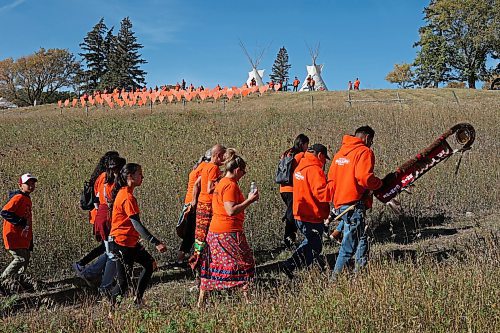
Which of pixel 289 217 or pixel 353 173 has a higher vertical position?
pixel 353 173

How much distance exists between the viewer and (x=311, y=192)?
20.2ft

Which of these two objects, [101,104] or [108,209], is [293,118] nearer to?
[108,209]

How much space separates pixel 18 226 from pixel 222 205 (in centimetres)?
296

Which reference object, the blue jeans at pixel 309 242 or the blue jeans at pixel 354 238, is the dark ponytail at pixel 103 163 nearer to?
the blue jeans at pixel 309 242

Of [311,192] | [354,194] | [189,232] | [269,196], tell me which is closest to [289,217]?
[311,192]

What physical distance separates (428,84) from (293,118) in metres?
42.9

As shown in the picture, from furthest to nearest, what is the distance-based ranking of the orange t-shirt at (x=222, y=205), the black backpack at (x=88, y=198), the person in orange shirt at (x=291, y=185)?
the person in orange shirt at (x=291, y=185) < the black backpack at (x=88, y=198) < the orange t-shirt at (x=222, y=205)

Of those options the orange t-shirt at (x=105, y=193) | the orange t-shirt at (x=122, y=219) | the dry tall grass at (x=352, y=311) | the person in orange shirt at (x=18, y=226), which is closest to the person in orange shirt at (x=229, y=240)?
the dry tall grass at (x=352, y=311)

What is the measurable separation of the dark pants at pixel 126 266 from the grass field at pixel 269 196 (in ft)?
1.07

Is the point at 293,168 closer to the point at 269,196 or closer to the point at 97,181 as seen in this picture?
the point at 97,181

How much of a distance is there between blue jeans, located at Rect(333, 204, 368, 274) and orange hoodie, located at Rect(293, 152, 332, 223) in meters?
0.35

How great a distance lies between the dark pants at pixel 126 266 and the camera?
545cm

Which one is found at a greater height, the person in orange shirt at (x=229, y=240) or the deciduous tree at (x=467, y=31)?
the deciduous tree at (x=467, y=31)

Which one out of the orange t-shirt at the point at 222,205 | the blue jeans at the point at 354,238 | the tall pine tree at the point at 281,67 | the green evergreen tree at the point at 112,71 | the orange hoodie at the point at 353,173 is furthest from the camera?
the tall pine tree at the point at 281,67
